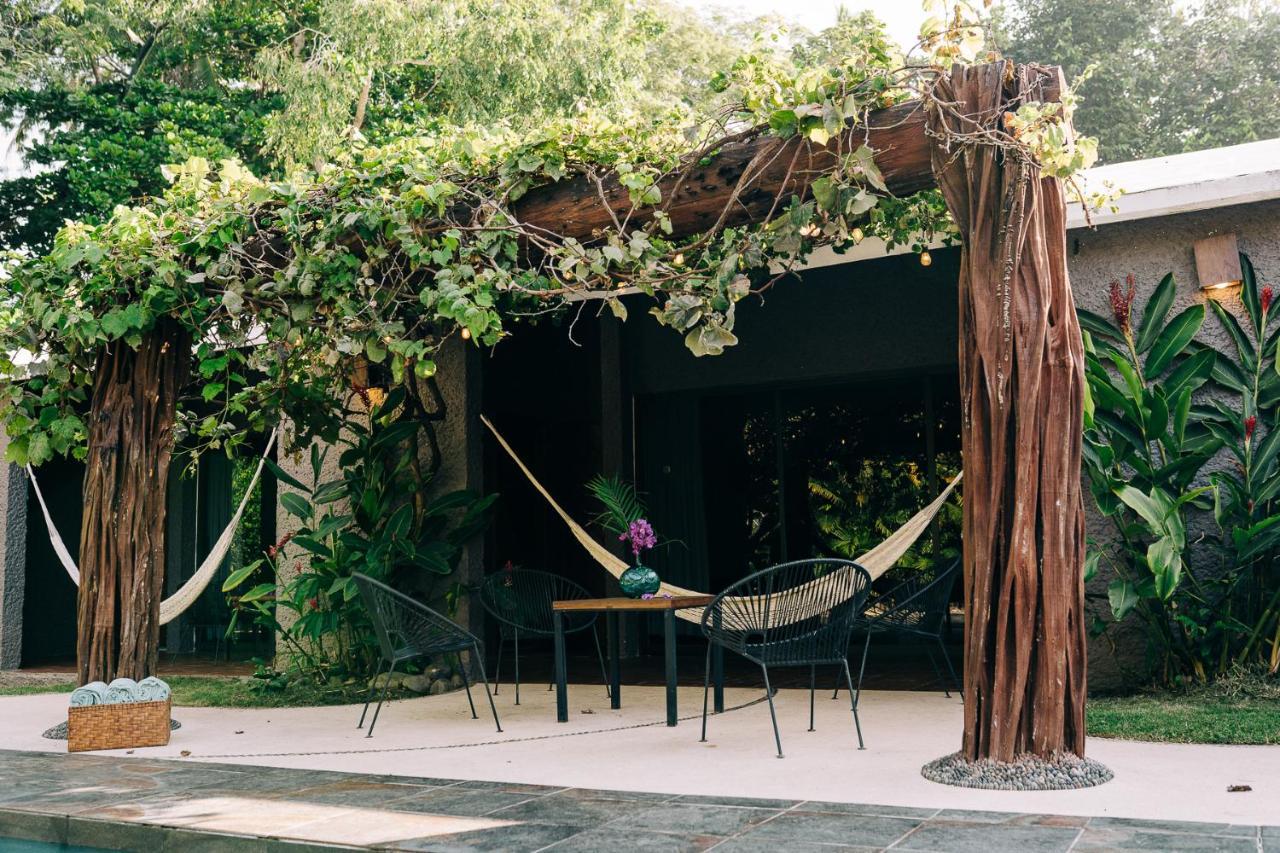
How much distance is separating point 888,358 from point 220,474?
6014mm

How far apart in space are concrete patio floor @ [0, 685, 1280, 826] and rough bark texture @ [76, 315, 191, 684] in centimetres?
49

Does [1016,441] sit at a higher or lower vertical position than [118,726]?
higher

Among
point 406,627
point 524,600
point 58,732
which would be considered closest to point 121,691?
point 58,732

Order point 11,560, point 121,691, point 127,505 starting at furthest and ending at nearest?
point 11,560 < point 127,505 < point 121,691

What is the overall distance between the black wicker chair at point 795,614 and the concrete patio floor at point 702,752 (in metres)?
0.24

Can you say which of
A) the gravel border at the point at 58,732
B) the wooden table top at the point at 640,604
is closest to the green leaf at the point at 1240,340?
the wooden table top at the point at 640,604

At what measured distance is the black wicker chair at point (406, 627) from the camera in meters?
4.84

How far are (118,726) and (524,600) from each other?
2.20 metres

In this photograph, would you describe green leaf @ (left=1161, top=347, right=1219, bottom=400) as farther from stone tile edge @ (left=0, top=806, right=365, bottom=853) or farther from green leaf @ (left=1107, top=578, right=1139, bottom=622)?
Result: stone tile edge @ (left=0, top=806, right=365, bottom=853)

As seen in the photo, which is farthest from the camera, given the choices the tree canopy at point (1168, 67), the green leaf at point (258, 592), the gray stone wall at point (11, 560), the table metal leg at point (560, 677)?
the tree canopy at point (1168, 67)

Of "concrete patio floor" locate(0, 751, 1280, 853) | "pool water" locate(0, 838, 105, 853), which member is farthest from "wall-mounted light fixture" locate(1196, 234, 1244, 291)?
"pool water" locate(0, 838, 105, 853)

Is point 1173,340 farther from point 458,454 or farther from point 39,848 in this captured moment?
point 39,848

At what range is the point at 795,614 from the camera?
435cm

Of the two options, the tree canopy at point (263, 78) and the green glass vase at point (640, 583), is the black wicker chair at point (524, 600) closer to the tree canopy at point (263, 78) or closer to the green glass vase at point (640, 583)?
the green glass vase at point (640, 583)
